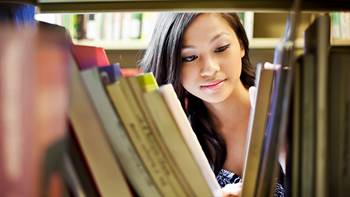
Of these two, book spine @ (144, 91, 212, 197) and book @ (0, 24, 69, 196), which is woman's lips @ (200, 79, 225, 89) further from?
book @ (0, 24, 69, 196)

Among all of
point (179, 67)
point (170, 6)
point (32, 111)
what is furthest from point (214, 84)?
point (32, 111)

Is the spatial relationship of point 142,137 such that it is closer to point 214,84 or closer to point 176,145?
point 176,145

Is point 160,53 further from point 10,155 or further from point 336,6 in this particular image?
point 10,155

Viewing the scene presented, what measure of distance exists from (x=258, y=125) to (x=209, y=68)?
2.18ft

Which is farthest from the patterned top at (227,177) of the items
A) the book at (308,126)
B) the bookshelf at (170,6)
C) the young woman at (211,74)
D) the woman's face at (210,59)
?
the book at (308,126)

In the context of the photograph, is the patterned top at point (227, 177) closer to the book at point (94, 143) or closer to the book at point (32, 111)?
the book at point (94, 143)

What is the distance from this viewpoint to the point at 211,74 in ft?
4.24

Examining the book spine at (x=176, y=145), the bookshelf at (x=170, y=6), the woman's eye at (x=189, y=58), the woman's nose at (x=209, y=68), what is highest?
the bookshelf at (x=170, y=6)

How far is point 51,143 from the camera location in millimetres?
346

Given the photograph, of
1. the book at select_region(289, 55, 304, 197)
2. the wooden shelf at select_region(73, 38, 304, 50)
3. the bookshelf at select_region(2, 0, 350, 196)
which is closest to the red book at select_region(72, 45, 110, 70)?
the bookshelf at select_region(2, 0, 350, 196)

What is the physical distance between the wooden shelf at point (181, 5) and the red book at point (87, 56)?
12cm

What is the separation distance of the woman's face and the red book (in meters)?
0.59

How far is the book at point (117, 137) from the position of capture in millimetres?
527

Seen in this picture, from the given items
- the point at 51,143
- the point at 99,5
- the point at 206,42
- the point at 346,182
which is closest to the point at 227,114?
the point at 206,42
